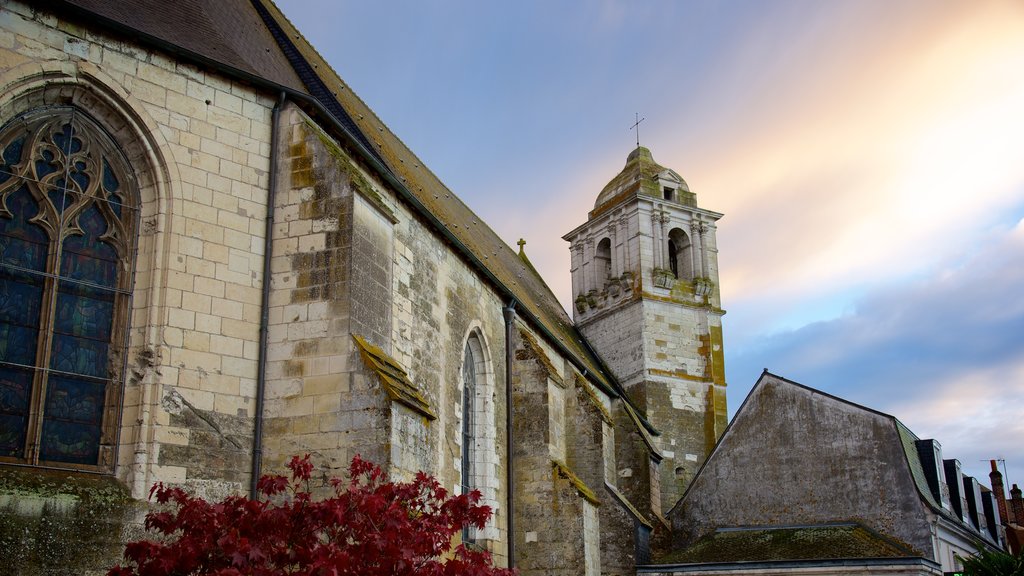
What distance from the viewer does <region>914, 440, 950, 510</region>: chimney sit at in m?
18.2

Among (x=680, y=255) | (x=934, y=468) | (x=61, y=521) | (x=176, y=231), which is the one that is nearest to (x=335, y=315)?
(x=176, y=231)

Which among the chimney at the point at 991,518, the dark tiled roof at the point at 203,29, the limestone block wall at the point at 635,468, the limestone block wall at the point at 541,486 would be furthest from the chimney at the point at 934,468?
the dark tiled roof at the point at 203,29

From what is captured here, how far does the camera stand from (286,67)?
1331 centimetres

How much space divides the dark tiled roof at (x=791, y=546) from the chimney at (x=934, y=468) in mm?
2027

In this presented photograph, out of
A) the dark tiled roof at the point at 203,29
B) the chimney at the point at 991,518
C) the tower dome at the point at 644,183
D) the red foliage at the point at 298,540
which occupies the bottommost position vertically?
the red foliage at the point at 298,540

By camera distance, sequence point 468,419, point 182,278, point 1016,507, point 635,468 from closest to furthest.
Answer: point 182,278 → point 468,419 → point 635,468 → point 1016,507

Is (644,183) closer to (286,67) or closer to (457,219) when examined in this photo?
(457,219)

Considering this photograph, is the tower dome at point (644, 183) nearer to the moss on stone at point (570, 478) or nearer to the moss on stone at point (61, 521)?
the moss on stone at point (570, 478)

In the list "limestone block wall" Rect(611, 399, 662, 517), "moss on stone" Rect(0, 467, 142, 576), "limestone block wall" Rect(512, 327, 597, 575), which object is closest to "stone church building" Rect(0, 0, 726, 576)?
"moss on stone" Rect(0, 467, 142, 576)

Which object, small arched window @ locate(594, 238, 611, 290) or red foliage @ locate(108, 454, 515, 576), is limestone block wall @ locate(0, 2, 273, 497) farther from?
small arched window @ locate(594, 238, 611, 290)

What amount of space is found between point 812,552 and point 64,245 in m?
12.3

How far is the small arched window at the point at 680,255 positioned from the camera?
28.4 metres

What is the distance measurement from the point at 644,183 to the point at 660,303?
351 centimetres

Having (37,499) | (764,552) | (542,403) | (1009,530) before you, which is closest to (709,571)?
(764,552)
